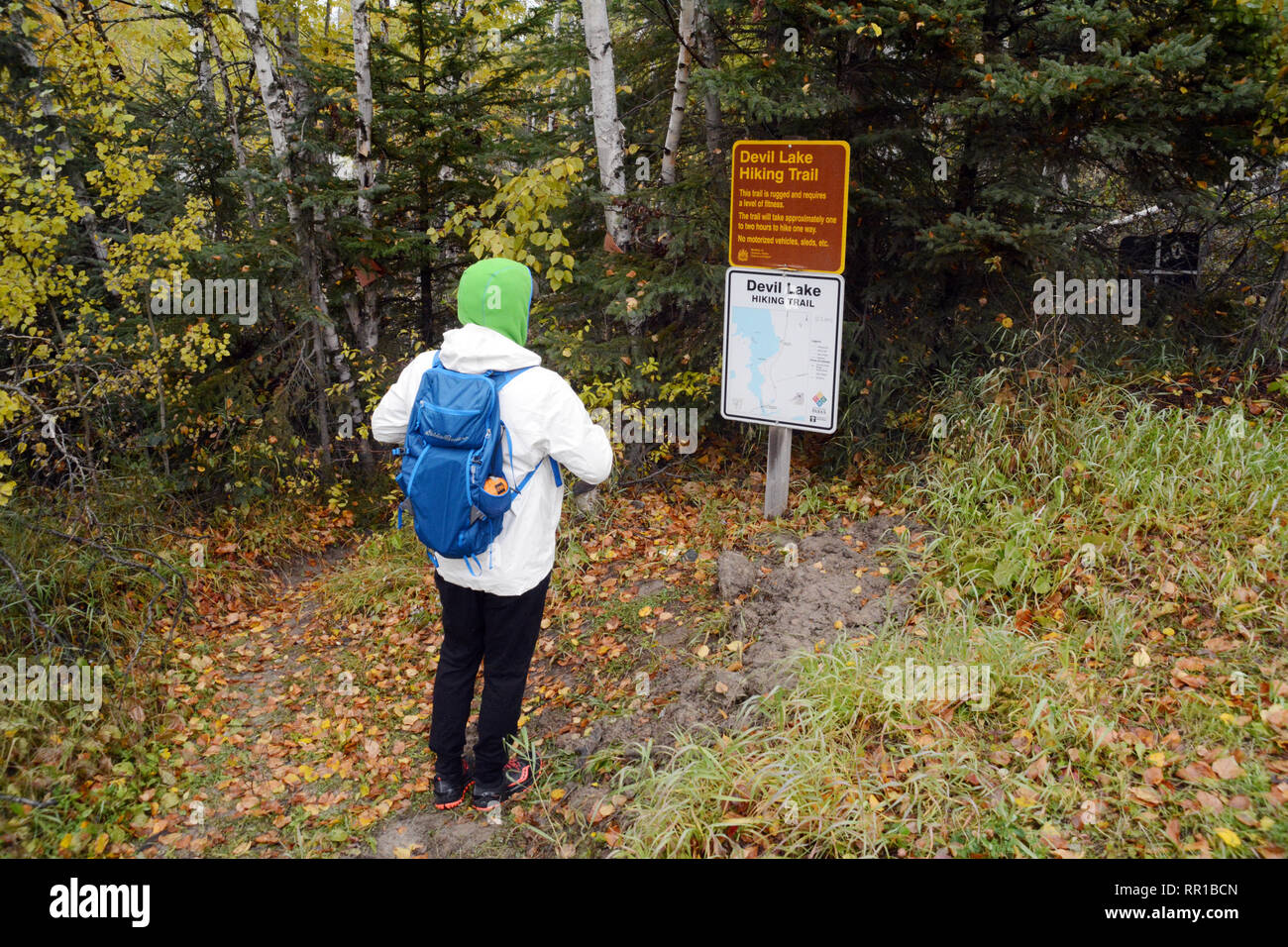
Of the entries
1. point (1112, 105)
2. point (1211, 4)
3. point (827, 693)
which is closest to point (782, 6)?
point (1112, 105)

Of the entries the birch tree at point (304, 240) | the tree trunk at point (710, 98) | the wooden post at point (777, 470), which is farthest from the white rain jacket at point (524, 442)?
the birch tree at point (304, 240)

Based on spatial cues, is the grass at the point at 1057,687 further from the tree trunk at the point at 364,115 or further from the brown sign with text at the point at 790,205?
the tree trunk at the point at 364,115

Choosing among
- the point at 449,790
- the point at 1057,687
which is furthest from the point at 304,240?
the point at 1057,687

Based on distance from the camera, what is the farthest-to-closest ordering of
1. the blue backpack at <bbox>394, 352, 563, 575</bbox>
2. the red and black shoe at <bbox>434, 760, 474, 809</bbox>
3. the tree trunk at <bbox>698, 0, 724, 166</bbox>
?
the tree trunk at <bbox>698, 0, 724, 166</bbox>, the red and black shoe at <bbox>434, 760, 474, 809</bbox>, the blue backpack at <bbox>394, 352, 563, 575</bbox>

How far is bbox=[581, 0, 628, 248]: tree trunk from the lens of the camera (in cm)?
561

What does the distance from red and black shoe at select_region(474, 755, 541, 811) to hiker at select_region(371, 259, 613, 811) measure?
0.01 m

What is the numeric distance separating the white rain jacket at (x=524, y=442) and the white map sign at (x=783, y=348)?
2.26 metres

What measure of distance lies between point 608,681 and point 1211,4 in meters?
5.52

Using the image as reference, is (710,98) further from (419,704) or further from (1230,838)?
(1230,838)

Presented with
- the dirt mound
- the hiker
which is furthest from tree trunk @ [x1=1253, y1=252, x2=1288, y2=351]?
the hiker

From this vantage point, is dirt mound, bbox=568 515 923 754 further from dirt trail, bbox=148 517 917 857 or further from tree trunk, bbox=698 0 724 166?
tree trunk, bbox=698 0 724 166

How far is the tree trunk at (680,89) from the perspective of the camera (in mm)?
5602

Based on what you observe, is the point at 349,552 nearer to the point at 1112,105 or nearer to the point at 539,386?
the point at 539,386

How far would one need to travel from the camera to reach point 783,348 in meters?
5.08
